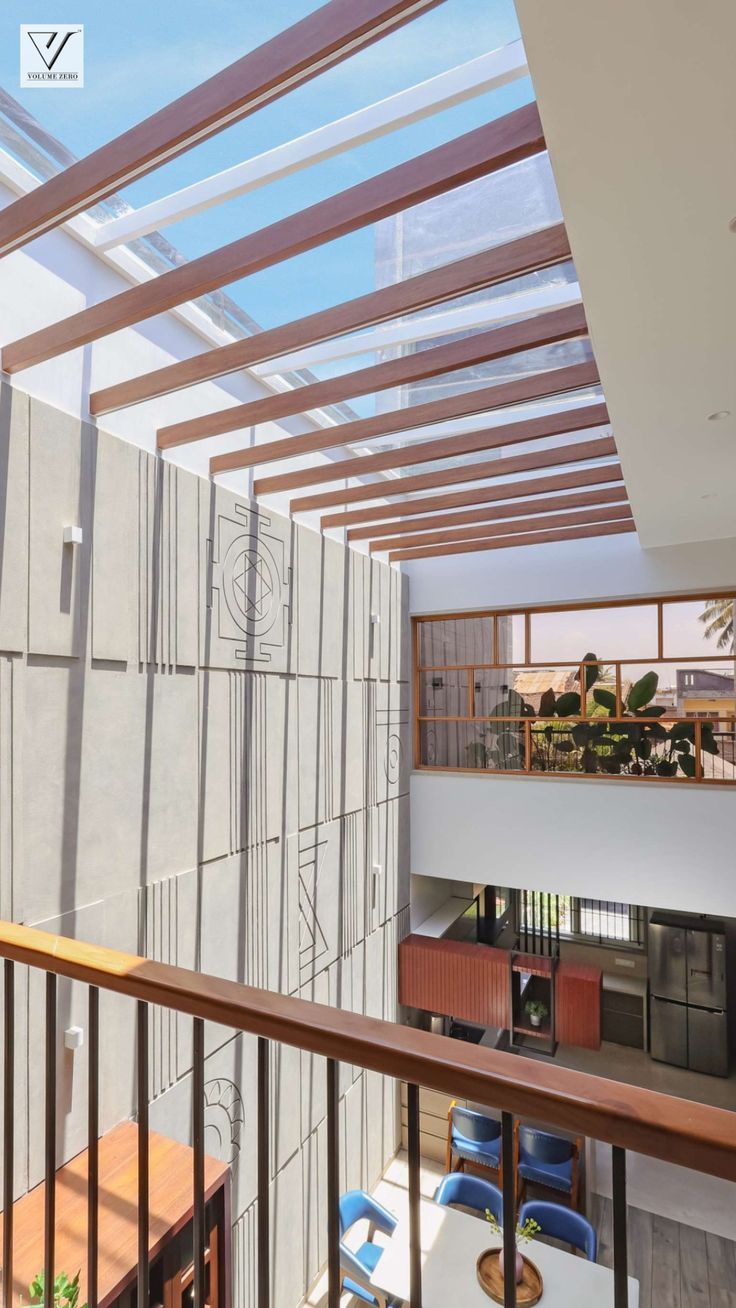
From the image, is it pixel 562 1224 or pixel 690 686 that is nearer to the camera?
pixel 562 1224

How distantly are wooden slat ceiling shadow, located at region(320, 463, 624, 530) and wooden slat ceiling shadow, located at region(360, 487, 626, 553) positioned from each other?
141 mm

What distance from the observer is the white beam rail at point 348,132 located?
192cm

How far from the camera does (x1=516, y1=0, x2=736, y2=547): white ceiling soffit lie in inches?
43.3

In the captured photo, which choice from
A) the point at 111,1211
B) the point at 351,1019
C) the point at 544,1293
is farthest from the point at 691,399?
the point at 544,1293

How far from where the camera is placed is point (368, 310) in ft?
7.79

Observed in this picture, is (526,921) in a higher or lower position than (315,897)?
lower

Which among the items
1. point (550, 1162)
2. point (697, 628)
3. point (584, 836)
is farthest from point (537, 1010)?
point (697, 628)

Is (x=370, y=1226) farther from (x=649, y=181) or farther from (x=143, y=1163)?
(x=649, y=181)

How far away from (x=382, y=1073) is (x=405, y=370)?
2.67 meters

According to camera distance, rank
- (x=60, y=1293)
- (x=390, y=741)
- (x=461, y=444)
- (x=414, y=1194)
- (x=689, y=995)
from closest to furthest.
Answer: (x=414, y=1194)
(x=60, y=1293)
(x=461, y=444)
(x=390, y=741)
(x=689, y=995)

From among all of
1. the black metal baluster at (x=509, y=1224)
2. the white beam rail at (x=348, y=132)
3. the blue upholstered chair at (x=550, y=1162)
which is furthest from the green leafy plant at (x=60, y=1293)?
the blue upholstered chair at (x=550, y=1162)

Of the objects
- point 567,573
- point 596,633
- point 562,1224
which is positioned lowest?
point 562,1224

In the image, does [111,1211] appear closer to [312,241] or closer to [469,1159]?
[312,241]

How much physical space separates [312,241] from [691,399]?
4.93 ft
